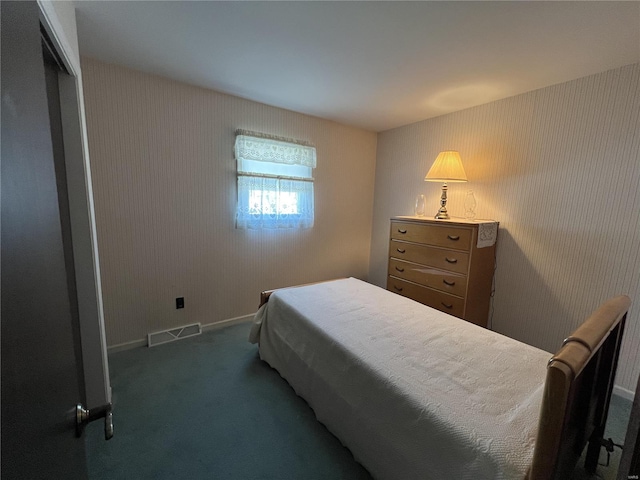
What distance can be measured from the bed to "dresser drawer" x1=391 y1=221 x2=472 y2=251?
796mm

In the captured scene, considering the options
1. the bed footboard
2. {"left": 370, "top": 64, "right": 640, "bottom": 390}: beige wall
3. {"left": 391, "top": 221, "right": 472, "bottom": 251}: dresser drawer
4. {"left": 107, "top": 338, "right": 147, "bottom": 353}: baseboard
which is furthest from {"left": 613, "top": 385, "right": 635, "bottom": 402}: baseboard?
{"left": 107, "top": 338, "right": 147, "bottom": 353}: baseboard

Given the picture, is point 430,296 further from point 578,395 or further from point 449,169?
point 578,395

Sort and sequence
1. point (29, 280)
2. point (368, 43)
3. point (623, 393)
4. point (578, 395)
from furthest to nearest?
point (623, 393) → point (368, 43) → point (578, 395) → point (29, 280)

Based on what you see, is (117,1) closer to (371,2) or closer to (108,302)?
(371,2)

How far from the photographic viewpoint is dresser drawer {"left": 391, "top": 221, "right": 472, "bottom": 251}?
223cm

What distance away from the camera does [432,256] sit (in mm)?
2449

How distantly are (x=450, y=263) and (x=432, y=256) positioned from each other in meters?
0.17

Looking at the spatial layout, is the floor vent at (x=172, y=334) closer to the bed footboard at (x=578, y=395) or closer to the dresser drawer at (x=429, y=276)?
the dresser drawer at (x=429, y=276)

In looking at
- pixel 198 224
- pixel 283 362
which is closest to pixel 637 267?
pixel 283 362

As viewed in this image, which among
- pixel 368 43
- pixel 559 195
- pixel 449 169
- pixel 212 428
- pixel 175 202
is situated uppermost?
pixel 368 43

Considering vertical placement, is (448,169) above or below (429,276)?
above

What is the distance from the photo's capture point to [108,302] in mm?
2158

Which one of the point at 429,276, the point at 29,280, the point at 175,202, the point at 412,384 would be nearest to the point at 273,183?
the point at 175,202

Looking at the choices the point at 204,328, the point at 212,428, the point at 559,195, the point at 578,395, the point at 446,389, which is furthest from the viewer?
the point at 204,328
